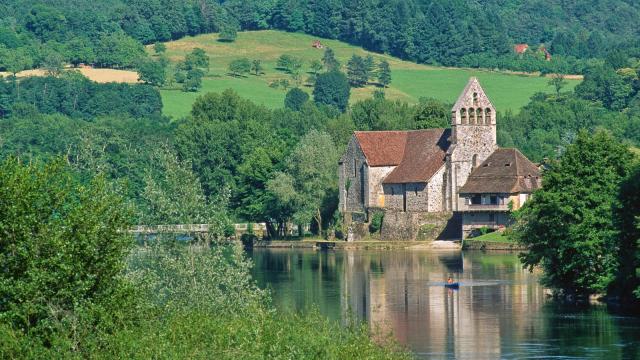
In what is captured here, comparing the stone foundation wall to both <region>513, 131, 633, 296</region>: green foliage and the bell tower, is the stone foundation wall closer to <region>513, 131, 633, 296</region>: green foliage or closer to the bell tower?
the bell tower

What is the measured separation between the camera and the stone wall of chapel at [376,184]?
12456cm

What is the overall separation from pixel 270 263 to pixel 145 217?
4642cm

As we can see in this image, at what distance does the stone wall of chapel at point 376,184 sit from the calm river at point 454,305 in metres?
14.4

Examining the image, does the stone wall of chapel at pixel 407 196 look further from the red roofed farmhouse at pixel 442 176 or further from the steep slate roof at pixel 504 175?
the steep slate roof at pixel 504 175

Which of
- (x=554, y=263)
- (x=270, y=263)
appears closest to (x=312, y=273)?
(x=270, y=263)

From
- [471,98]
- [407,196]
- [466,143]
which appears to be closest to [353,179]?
[407,196]

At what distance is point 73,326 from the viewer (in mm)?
47562

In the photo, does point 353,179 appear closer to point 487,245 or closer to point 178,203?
point 487,245

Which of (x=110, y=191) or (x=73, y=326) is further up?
(x=110, y=191)

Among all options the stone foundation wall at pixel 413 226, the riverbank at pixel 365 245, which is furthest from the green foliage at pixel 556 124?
the riverbank at pixel 365 245

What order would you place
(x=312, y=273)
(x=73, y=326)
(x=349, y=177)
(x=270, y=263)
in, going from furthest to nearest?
(x=349, y=177) < (x=270, y=263) < (x=312, y=273) < (x=73, y=326)

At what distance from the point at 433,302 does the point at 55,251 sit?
32.3m

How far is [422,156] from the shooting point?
124 meters

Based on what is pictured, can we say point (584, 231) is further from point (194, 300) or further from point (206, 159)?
point (206, 159)
